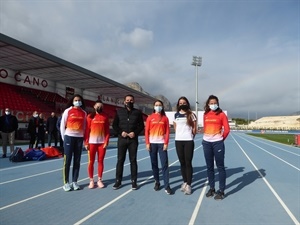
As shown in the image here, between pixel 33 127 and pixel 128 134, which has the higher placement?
pixel 33 127

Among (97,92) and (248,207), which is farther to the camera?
(97,92)

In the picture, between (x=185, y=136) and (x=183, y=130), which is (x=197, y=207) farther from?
(x=183, y=130)

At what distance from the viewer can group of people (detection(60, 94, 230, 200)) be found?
503cm

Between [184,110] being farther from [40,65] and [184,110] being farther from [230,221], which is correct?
[40,65]

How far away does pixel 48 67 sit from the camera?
72.5ft

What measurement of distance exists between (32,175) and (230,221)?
5.03m

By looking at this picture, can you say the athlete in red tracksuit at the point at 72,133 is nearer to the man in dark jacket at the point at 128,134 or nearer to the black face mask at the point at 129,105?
the man in dark jacket at the point at 128,134

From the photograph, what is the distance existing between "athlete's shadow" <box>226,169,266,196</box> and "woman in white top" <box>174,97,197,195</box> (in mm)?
837

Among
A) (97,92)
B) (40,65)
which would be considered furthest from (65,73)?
(97,92)

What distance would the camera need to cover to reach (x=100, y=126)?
559 centimetres

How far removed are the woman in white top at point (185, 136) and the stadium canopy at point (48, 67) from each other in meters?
14.0

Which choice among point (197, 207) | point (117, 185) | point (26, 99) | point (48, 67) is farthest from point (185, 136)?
point (26, 99)

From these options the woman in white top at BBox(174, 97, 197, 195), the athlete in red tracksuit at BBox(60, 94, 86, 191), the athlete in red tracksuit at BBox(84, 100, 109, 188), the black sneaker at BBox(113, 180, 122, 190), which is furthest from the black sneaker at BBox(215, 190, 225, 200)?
the athlete in red tracksuit at BBox(60, 94, 86, 191)

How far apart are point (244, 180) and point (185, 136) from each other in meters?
2.36
